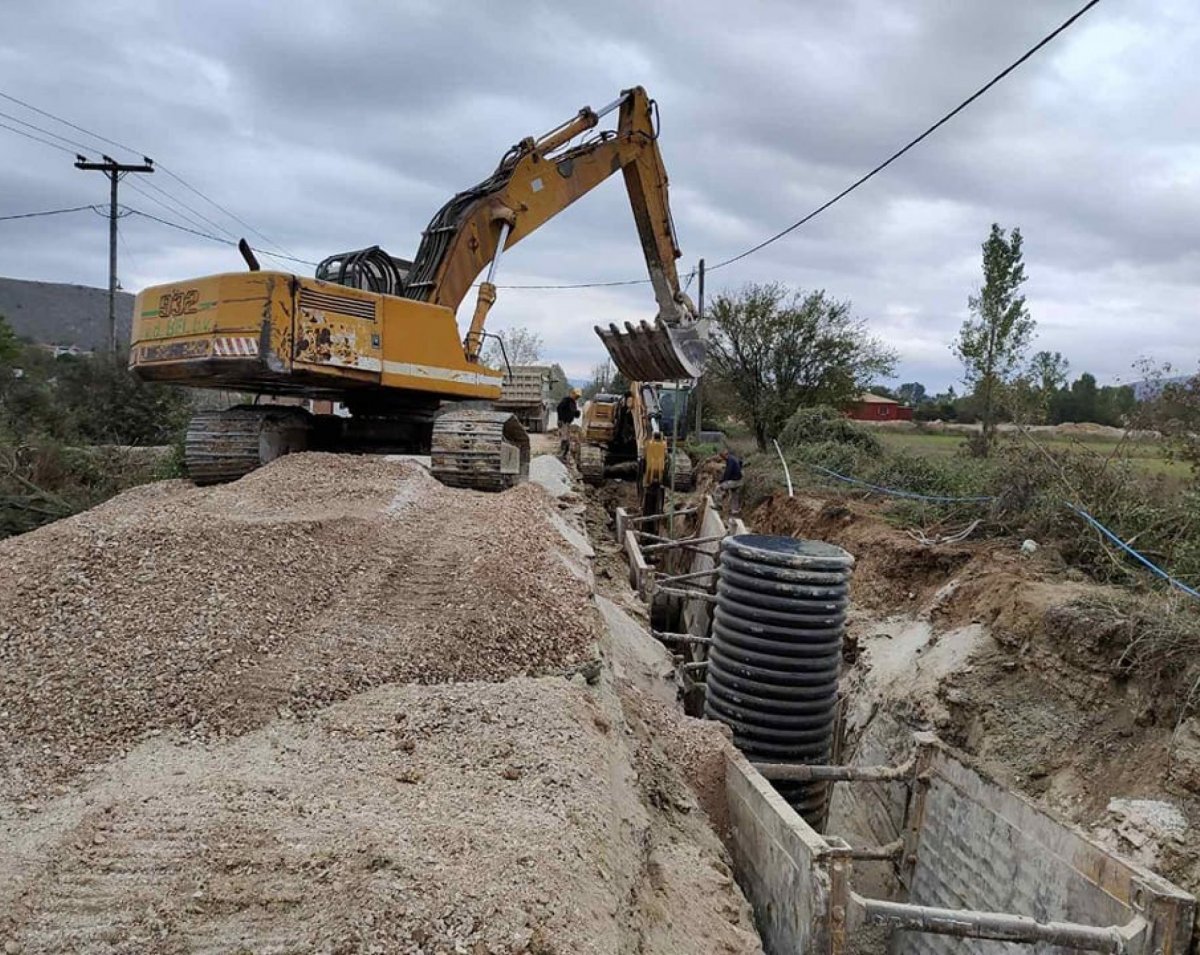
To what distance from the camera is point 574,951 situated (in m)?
2.04

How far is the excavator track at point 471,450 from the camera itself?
6.81 m

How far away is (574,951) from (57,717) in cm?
219

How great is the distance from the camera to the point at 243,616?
3578 mm

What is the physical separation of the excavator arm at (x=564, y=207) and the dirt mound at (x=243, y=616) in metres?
3.45

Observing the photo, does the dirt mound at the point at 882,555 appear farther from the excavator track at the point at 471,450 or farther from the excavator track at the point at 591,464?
the excavator track at the point at 591,464

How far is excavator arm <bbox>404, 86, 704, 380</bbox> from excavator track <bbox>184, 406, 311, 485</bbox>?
6.31ft

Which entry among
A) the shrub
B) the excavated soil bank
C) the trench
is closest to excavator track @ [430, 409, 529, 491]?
the excavated soil bank

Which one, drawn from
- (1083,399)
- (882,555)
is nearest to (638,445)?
(882,555)

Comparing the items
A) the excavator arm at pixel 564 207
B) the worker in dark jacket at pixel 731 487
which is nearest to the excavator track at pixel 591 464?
the worker in dark jacket at pixel 731 487

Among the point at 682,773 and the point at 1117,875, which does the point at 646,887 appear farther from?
the point at 1117,875

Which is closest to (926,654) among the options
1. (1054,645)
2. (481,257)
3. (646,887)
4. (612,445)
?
(1054,645)

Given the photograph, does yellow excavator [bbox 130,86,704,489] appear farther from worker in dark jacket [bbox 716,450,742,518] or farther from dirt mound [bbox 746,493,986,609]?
worker in dark jacket [bbox 716,450,742,518]

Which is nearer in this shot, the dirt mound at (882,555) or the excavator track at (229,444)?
the excavator track at (229,444)

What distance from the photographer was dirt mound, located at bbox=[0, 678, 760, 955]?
6.54 feet
